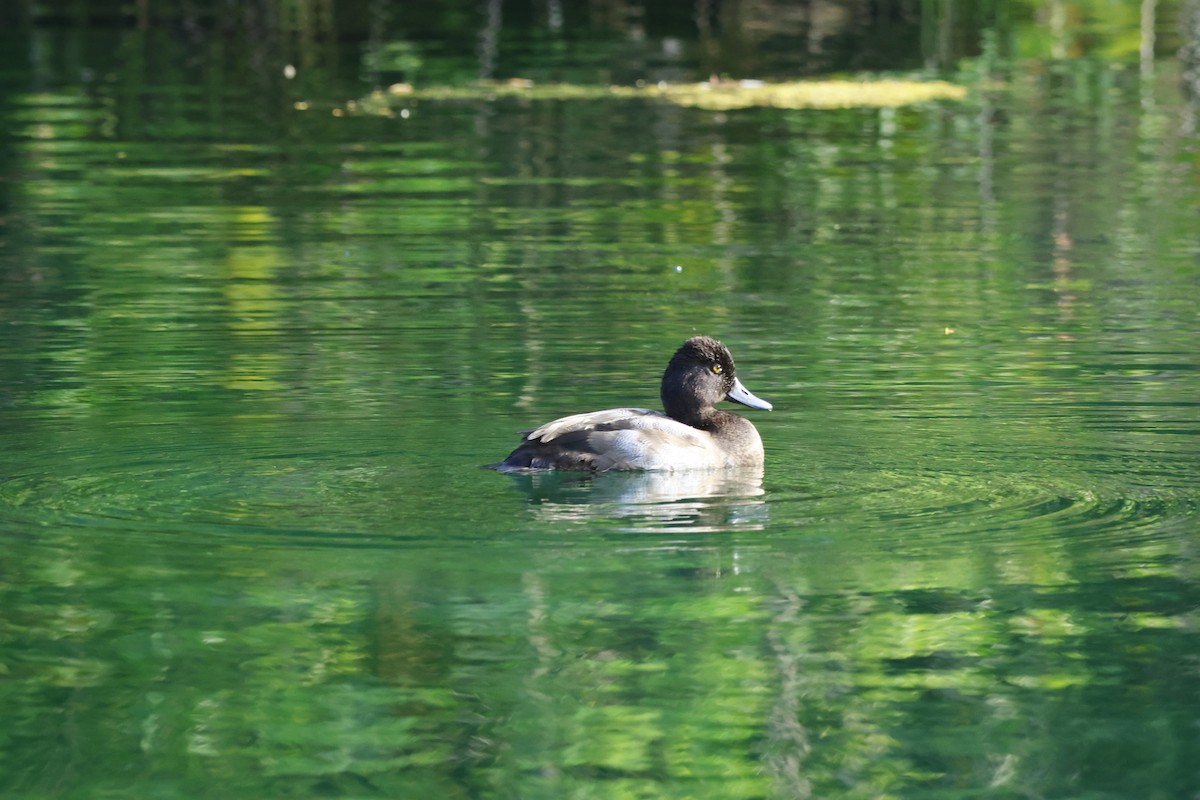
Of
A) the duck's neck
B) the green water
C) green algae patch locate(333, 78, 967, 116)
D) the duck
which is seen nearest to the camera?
the green water

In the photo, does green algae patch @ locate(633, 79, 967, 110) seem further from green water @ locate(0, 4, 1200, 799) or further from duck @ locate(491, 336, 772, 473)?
duck @ locate(491, 336, 772, 473)

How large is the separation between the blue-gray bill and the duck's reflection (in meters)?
0.69

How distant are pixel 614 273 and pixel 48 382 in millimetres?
6210

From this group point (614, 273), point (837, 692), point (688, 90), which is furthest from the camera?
point (688, 90)

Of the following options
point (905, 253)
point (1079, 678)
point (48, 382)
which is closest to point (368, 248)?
point (905, 253)

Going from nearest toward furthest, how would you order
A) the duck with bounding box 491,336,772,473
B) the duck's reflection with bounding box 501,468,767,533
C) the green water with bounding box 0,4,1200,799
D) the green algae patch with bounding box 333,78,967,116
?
1. the green water with bounding box 0,4,1200,799
2. the duck's reflection with bounding box 501,468,767,533
3. the duck with bounding box 491,336,772,473
4. the green algae patch with bounding box 333,78,967,116

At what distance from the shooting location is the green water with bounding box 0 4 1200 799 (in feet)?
24.1

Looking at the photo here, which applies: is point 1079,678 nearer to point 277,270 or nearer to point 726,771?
point 726,771

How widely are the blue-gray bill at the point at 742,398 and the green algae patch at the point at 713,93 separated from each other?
21.0m

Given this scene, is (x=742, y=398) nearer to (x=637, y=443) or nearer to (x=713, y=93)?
(x=637, y=443)

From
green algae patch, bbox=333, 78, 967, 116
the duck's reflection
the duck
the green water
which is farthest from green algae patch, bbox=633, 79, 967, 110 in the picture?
the duck's reflection

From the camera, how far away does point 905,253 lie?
19844 mm

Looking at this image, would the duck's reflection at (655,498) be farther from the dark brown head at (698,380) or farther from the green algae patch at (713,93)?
the green algae patch at (713,93)

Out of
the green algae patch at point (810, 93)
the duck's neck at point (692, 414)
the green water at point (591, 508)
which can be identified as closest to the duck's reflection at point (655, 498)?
the green water at point (591, 508)
